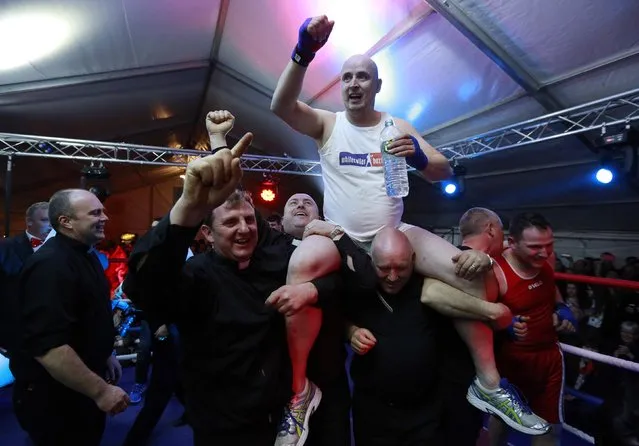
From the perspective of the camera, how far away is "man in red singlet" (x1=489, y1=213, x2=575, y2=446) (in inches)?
81.0

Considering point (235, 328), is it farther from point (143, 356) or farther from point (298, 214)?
point (143, 356)

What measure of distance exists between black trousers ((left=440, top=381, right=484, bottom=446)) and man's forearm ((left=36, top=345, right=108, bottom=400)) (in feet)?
5.01

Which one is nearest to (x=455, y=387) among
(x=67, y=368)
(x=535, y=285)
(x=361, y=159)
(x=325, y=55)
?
(x=535, y=285)

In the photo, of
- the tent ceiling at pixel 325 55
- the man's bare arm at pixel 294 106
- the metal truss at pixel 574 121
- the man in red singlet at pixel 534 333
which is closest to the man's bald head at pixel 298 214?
the man's bare arm at pixel 294 106

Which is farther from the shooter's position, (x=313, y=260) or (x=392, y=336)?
(x=392, y=336)

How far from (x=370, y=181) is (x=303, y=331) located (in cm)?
67

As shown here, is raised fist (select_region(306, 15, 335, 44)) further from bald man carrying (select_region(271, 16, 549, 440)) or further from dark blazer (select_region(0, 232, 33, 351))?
dark blazer (select_region(0, 232, 33, 351))

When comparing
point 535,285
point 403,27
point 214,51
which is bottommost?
point 535,285

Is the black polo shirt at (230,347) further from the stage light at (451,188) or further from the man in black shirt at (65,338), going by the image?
the stage light at (451,188)

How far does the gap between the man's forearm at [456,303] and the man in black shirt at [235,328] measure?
1.39 feet

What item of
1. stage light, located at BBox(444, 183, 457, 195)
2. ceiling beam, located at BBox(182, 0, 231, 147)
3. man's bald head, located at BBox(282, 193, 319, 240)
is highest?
ceiling beam, located at BBox(182, 0, 231, 147)

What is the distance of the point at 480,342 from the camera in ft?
5.08

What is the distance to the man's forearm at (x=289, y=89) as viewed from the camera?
149cm

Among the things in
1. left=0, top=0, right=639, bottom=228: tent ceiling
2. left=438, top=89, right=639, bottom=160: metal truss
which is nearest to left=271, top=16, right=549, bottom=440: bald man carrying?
left=0, top=0, right=639, bottom=228: tent ceiling
